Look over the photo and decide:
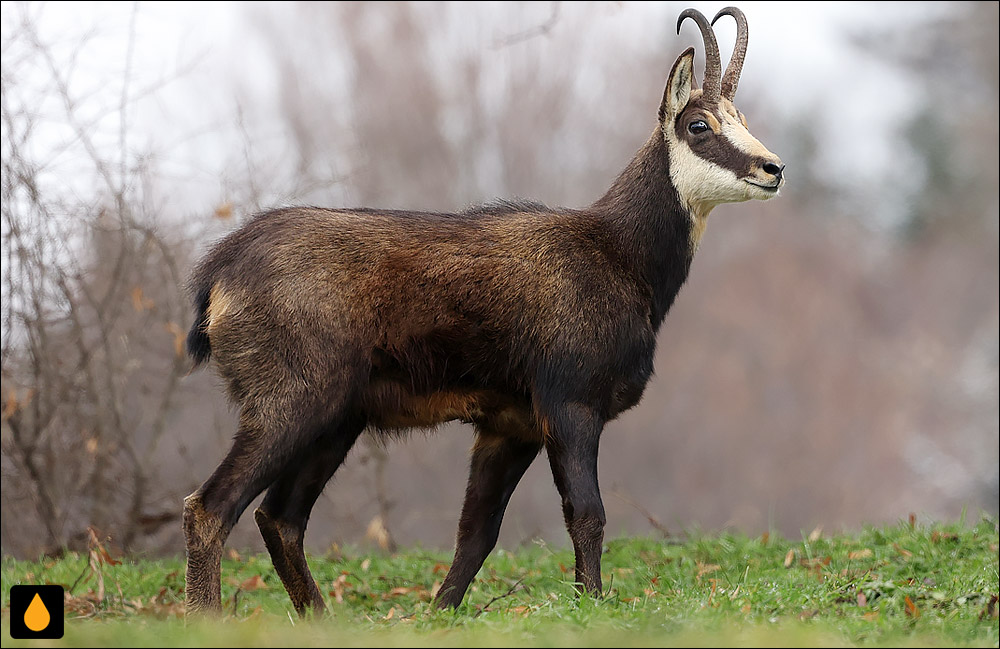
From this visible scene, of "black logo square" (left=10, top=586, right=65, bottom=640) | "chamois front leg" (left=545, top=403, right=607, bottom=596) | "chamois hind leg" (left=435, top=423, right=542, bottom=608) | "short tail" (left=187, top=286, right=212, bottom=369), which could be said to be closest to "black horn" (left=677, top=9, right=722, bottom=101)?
"chamois front leg" (left=545, top=403, right=607, bottom=596)

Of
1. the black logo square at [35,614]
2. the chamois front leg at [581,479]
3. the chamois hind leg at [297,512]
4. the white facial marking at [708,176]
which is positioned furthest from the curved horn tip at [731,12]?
the black logo square at [35,614]

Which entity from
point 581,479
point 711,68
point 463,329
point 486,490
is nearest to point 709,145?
point 711,68

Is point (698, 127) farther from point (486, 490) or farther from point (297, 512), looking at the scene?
point (297, 512)

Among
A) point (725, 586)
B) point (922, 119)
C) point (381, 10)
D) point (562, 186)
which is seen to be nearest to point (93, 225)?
point (725, 586)

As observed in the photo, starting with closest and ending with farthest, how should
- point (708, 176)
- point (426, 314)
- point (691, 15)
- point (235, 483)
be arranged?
→ point (235, 483) < point (426, 314) < point (708, 176) < point (691, 15)

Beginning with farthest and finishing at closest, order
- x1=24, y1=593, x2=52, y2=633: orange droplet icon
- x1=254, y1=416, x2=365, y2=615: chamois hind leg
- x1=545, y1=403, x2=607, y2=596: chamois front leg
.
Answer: x1=254, y1=416, x2=365, y2=615: chamois hind leg < x1=545, y1=403, x2=607, y2=596: chamois front leg < x1=24, y1=593, x2=52, y2=633: orange droplet icon

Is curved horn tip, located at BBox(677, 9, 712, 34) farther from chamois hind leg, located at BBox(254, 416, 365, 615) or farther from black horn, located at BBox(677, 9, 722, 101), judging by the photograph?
chamois hind leg, located at BBox(254, 416, 365, 615)

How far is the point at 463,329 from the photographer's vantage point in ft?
20.4

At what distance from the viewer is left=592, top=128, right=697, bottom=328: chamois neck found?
6.71 meters

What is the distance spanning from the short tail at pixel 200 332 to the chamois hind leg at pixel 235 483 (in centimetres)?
53

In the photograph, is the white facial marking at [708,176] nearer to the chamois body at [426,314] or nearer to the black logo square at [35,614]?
the chamois body at [426,314]

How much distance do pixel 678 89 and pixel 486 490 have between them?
2.57 metres

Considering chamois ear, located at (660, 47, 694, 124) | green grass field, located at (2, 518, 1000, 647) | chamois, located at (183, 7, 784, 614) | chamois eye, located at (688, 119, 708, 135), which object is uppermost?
chamois ear, located at (660, 47, 694, 124)

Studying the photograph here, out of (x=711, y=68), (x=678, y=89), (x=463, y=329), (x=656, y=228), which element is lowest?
(x=463, y=329)
